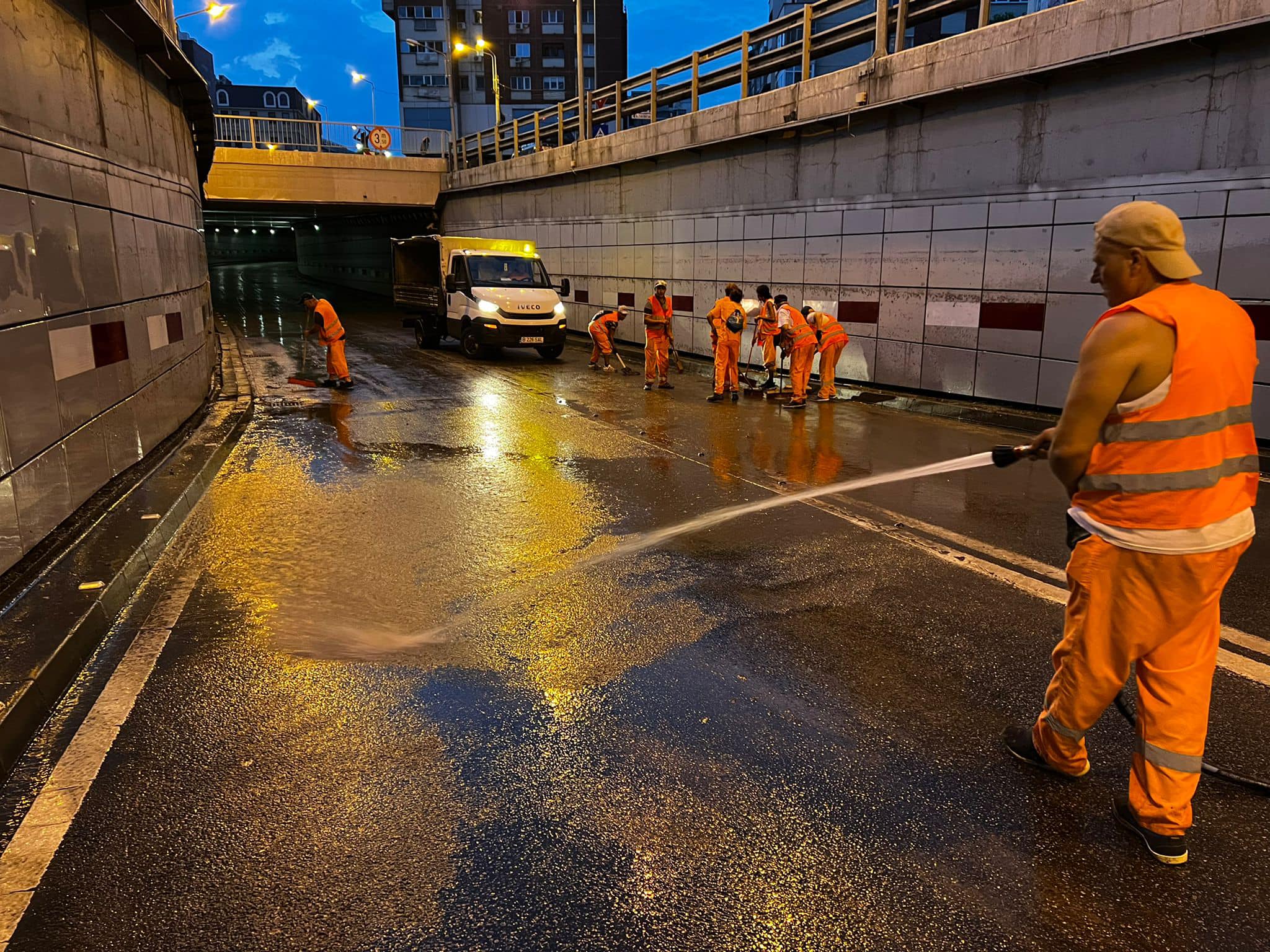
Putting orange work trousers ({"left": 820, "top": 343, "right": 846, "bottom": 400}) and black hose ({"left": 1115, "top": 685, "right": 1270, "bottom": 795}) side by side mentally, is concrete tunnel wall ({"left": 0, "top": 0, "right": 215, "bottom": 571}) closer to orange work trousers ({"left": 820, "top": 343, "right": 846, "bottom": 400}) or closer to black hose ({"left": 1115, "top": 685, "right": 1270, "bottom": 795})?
black hose ({"left": 1115, "top": 685, "right": 1270, "bottom": 795})

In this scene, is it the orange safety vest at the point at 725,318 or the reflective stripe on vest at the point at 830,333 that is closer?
the orange safety vest at the point at 725,318

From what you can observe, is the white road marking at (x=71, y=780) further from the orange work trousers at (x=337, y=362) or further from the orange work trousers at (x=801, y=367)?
the orange work trousers at (x=337, y=362)

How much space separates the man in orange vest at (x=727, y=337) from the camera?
12023 millimetres

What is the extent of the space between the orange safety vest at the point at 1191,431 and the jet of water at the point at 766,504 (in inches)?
133

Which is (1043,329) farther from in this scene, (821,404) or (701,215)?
(701,215)

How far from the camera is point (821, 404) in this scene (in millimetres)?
12266

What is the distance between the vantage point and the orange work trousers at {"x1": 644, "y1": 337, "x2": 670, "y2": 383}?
13.6m

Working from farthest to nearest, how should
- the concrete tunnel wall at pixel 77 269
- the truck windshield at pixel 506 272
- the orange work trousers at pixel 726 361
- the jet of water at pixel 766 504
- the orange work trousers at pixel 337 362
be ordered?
the truck windshield at pixel 506 272 < the orange work trousers at pixel 337 362 < the orange work trousers at pixel 726 361 < the jet of water at pixel 766 504 < the concrete tunnel wall at pixel 77 269

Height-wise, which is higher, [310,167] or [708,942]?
[310,167]

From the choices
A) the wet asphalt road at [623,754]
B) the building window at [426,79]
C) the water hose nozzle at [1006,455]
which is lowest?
the wet asphalt road at [623,754]

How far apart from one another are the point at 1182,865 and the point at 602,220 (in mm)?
20251

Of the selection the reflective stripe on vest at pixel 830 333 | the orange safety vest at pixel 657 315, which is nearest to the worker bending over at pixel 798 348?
the reflective stripe on vest at pixel 830 333

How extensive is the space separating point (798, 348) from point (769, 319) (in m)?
1.29

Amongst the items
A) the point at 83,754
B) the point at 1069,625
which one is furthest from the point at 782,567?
the point at 83,754
